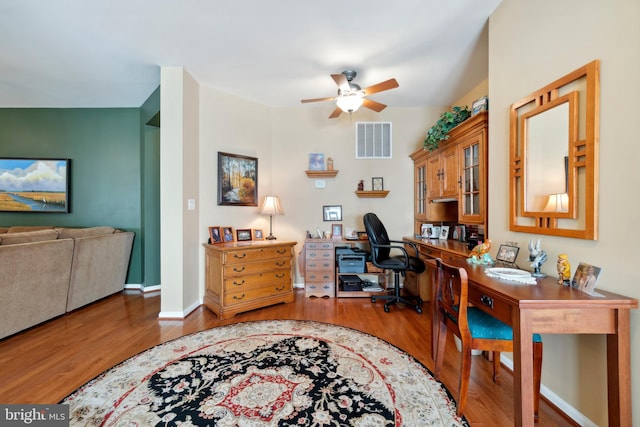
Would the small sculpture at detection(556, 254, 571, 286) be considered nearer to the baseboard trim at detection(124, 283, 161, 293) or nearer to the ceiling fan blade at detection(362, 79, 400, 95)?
the ceiling fan blade at detection(362, 79, 400, 95)

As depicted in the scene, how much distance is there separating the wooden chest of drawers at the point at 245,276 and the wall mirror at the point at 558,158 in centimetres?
241

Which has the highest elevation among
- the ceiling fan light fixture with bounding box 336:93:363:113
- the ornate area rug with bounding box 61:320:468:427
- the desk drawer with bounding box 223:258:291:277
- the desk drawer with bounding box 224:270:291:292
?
the ceiling fan light fixture with bounding box 336:93:363:113

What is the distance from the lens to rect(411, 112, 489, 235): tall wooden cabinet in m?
2.33

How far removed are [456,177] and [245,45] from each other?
254 centimetres

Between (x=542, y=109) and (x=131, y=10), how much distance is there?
9.98 feet

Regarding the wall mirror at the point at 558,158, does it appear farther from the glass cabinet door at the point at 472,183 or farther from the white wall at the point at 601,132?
the glass cabinet door at the point at 472,183

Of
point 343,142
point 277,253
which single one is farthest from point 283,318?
point 343,142

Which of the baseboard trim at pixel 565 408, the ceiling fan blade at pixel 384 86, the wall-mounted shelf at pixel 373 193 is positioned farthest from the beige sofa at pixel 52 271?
the baseboard trim at pixel 565 408

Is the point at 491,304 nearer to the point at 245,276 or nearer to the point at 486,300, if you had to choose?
the point at 486,300

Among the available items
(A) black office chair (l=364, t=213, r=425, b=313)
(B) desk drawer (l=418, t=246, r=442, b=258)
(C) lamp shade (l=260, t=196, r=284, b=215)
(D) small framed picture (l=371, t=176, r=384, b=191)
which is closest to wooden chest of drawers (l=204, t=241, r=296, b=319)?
(C) lamp shade (l=260, t=196, r=284, b=215)

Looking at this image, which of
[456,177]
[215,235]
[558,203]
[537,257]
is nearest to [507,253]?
[537,257]

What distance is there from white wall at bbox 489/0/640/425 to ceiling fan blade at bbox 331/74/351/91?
50.4 inches

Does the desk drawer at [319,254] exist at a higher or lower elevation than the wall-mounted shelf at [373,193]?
lower

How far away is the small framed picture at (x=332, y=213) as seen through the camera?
3893 mm
